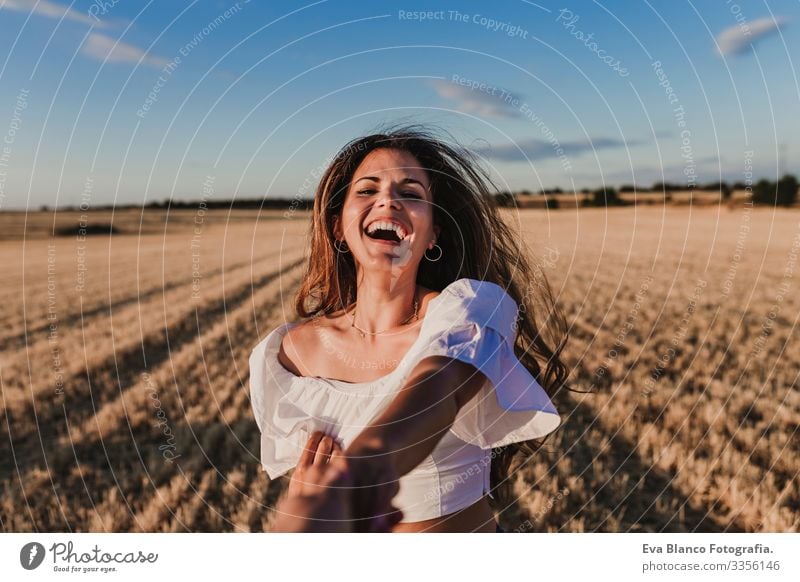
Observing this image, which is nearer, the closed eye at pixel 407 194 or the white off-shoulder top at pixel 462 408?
the white off-shoulder top at pixel 462 408

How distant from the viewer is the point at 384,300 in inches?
108

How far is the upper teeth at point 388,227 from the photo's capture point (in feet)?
8.61

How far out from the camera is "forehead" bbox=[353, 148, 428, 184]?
105 inches

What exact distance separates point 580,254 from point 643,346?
670 inches

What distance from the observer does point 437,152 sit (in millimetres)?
2775

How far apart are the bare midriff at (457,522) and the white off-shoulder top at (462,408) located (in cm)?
4

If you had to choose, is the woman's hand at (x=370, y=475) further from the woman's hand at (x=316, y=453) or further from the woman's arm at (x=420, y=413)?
the woman's hand at (x=316, y=453)

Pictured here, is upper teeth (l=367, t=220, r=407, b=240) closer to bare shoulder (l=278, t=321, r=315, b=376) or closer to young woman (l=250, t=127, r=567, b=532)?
young woman (l=250, t=127, r=567, b=532)

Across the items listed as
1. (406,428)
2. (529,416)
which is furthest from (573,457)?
(406,428)

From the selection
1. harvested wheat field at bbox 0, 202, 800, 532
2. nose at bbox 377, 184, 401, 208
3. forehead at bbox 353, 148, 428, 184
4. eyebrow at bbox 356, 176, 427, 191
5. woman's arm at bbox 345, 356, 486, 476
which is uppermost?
forehead at bbox 353, 148, 428, 184

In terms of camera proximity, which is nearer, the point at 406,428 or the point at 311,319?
the point at 406,428

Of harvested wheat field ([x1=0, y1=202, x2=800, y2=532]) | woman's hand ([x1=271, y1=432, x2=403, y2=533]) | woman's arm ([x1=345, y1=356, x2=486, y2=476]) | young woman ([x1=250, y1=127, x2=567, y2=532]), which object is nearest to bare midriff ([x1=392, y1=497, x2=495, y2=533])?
young woman ([x1=250, y1=127, x2=567, y2=532])

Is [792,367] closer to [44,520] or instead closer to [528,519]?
[528,519]

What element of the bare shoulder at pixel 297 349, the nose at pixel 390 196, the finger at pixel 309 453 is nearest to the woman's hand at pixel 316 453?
the finger at pixel 309 453
